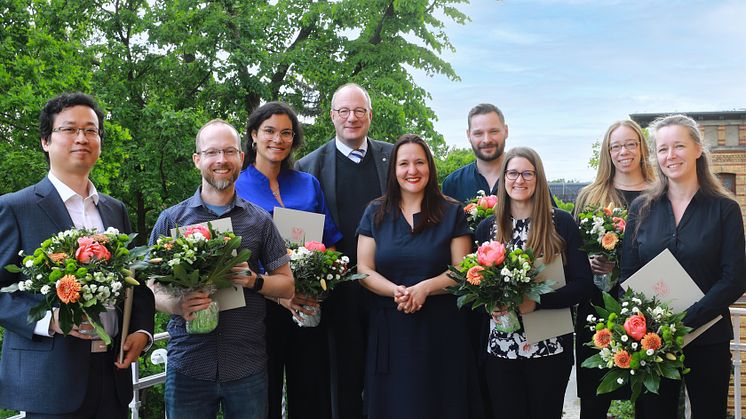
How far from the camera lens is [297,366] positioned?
4.13m

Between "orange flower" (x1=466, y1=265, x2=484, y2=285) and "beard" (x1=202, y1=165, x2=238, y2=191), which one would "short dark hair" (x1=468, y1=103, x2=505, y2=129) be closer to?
"orange flower" (x1=466, y1=265, x2=484, y2=285)

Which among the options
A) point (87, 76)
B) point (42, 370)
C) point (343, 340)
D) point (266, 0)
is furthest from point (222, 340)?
point (266, 0)

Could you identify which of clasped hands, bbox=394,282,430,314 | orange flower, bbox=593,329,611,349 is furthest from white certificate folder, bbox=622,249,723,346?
clasped hands, bbox=394,282,430,314

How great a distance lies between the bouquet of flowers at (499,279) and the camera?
11.2 feet

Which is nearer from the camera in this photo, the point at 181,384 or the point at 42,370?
the point at 42,370

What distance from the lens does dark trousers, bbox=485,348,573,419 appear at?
3.71m

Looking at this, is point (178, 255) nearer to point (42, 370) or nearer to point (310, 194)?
point (42, 370)

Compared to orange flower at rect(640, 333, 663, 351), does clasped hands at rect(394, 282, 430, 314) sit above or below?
above

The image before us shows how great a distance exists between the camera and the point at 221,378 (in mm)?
3195

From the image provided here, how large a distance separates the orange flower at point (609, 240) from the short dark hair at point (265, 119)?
2.10 m

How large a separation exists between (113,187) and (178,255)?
1401cm

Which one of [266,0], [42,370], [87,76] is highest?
[266,0]

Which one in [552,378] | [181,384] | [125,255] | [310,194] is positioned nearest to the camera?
[125,255]

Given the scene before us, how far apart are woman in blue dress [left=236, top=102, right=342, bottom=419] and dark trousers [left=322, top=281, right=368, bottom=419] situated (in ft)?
0.51
